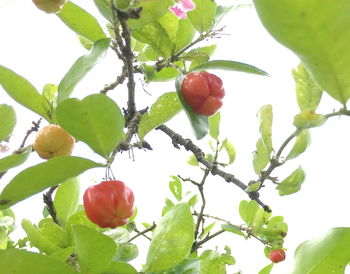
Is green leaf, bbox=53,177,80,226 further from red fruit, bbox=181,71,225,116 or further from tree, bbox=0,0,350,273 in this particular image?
red fruit, bbox=181,71,225,116

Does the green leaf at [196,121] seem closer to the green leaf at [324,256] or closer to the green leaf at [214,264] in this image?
the green leaf at [324,256]

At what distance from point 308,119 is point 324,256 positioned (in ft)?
0.81

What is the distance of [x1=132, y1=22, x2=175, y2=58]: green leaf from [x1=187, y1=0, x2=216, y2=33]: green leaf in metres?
0.08

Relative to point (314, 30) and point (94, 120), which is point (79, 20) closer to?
point (94, 120)

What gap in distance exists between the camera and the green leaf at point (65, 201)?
1.29 metres

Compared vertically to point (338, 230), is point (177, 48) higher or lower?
higher

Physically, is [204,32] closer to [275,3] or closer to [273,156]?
[273,156]

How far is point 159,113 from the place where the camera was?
41.7 inches

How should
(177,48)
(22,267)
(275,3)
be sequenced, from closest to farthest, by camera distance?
(275,3)
(22,267)
(177,48)

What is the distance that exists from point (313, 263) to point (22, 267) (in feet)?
1.64

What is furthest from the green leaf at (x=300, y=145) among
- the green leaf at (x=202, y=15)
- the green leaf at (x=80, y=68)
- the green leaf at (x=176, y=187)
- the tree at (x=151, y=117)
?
the green leaf at (x=176, y=187)

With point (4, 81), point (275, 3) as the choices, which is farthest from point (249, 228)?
point (275, 3)

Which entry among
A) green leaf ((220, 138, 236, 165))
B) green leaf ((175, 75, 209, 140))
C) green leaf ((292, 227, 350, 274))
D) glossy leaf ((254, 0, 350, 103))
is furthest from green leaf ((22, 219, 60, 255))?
green leaf ((220, 138, 236, 165))

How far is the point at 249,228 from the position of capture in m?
1.71
